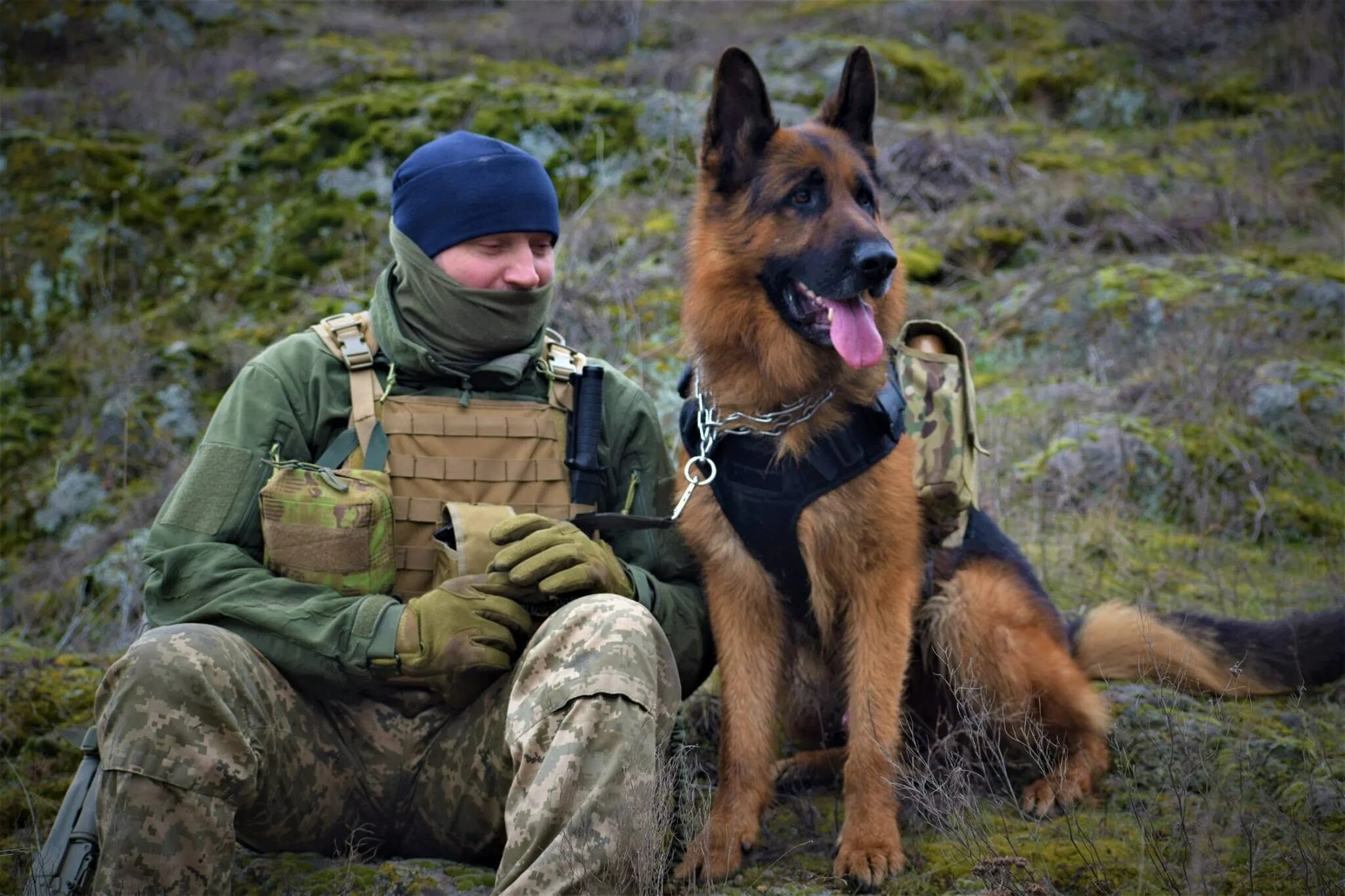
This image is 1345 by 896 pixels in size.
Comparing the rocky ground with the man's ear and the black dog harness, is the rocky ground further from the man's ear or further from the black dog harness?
the man's ear

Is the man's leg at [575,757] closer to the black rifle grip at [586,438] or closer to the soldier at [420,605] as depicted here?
the soldier at [420,605]

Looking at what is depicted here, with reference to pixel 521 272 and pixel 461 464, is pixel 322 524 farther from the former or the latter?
pixel 521 272

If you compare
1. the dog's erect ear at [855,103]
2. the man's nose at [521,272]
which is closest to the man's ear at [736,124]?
the dog's erect ear at [855,103]

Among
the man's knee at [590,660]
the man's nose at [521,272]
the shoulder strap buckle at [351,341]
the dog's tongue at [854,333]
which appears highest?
the man's nose at [521,272]

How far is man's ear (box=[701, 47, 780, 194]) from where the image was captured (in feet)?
10.6

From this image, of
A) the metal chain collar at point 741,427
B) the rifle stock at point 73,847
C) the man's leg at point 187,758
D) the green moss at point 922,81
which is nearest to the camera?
the man's leg at point 187,758

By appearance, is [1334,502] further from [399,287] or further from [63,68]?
[63,68]

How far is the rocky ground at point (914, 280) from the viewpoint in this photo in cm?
305

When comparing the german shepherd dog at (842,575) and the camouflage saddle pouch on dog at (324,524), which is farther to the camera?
the german shepherd dog at (842,575)

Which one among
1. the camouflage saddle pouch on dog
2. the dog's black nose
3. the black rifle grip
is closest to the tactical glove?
the camouflage saddle pouch on dog

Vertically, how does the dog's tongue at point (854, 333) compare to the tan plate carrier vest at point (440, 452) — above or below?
above

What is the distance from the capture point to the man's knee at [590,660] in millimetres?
2432

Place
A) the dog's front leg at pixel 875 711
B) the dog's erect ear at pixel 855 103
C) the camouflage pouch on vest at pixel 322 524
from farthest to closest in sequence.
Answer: the dog's erect ear at pixel 855 103 → the dog's front leg at pixel 875 711 → the camouflage pouch on vest at pixel 322 524

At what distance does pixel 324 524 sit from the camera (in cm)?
271
